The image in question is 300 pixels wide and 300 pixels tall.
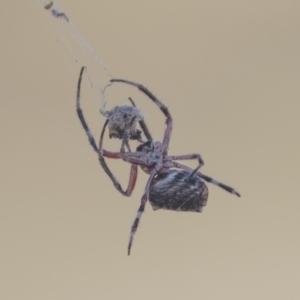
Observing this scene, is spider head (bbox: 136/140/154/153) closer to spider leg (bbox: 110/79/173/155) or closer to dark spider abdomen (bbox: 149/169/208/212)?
spider leg (bbox: 110/79/173/155)

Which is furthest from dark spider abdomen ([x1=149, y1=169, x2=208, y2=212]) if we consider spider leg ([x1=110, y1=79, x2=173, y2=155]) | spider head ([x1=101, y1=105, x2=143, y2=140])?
spider head ([x1=101, y1=105, x2=143, y2=140])

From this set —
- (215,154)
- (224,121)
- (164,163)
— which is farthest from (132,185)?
(224,121)

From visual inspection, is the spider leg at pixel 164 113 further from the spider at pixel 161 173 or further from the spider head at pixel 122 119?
the spider head at pixel 122 119

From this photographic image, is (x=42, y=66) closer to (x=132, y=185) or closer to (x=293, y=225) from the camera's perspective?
(x=293, y=225)

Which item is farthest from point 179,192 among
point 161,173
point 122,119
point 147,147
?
point 122,119

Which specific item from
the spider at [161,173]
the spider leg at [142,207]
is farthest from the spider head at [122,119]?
the spider leg at [142,207]

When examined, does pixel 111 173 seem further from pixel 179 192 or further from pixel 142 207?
pixel 179 192
